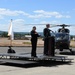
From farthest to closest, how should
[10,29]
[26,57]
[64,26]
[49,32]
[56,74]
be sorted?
[64,26] < [10,29] < [49,32] < [26,57] < [56,74]

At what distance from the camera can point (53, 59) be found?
1647 centimetres

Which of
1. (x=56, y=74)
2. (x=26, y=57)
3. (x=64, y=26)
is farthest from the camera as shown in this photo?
(x=64, y=26)

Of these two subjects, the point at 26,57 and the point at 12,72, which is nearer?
the point at 12,72

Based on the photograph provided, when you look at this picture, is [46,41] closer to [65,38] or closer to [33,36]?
[33,36]

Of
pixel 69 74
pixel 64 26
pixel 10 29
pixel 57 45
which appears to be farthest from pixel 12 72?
pixel 64 26

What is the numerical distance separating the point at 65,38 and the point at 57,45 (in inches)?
45.5

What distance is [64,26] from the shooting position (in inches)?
1206

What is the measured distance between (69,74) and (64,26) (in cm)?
1914

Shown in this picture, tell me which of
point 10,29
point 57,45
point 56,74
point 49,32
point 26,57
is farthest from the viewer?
point 57,45

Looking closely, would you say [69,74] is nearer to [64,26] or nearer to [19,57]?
[19,57]

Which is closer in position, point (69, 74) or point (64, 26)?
point (69, 74)

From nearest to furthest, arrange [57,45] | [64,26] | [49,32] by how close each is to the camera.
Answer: [49,32] < [57,45] < [64,26]

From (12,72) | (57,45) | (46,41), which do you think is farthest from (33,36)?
(57,45)

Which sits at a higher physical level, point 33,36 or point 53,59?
point 33,36
